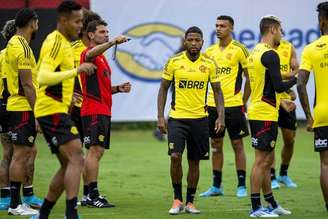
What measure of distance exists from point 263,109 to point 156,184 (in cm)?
389

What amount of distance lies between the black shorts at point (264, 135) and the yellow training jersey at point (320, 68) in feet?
2.21

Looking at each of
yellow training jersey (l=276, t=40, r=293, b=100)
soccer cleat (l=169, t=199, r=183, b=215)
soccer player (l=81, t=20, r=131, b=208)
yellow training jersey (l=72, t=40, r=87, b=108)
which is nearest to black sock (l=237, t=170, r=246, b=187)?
yellow training jersey (l=276, t=40, r=293, b=100)

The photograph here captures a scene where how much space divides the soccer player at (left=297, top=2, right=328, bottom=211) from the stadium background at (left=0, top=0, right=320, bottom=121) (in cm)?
1203

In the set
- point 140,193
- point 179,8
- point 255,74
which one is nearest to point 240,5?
point 179,8

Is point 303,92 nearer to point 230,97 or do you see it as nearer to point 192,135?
point 192,135

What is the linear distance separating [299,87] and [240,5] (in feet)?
41.6

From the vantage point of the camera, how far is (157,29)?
23.1m

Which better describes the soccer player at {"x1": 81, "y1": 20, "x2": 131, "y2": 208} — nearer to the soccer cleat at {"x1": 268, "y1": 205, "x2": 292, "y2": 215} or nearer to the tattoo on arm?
the soccer cleat at {"x1": 268, "y1": 205, "x2": 292, "y2": 215}

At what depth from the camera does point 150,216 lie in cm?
1138

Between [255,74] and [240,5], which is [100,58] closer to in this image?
[255,74]

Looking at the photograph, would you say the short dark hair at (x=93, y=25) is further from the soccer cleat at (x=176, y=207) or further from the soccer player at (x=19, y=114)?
the soccer cleat at (x=176, y=207)

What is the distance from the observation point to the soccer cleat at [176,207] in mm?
11638

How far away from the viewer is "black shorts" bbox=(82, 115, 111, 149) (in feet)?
40.9


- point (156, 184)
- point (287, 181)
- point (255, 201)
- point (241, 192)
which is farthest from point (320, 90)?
point (156, 184)
